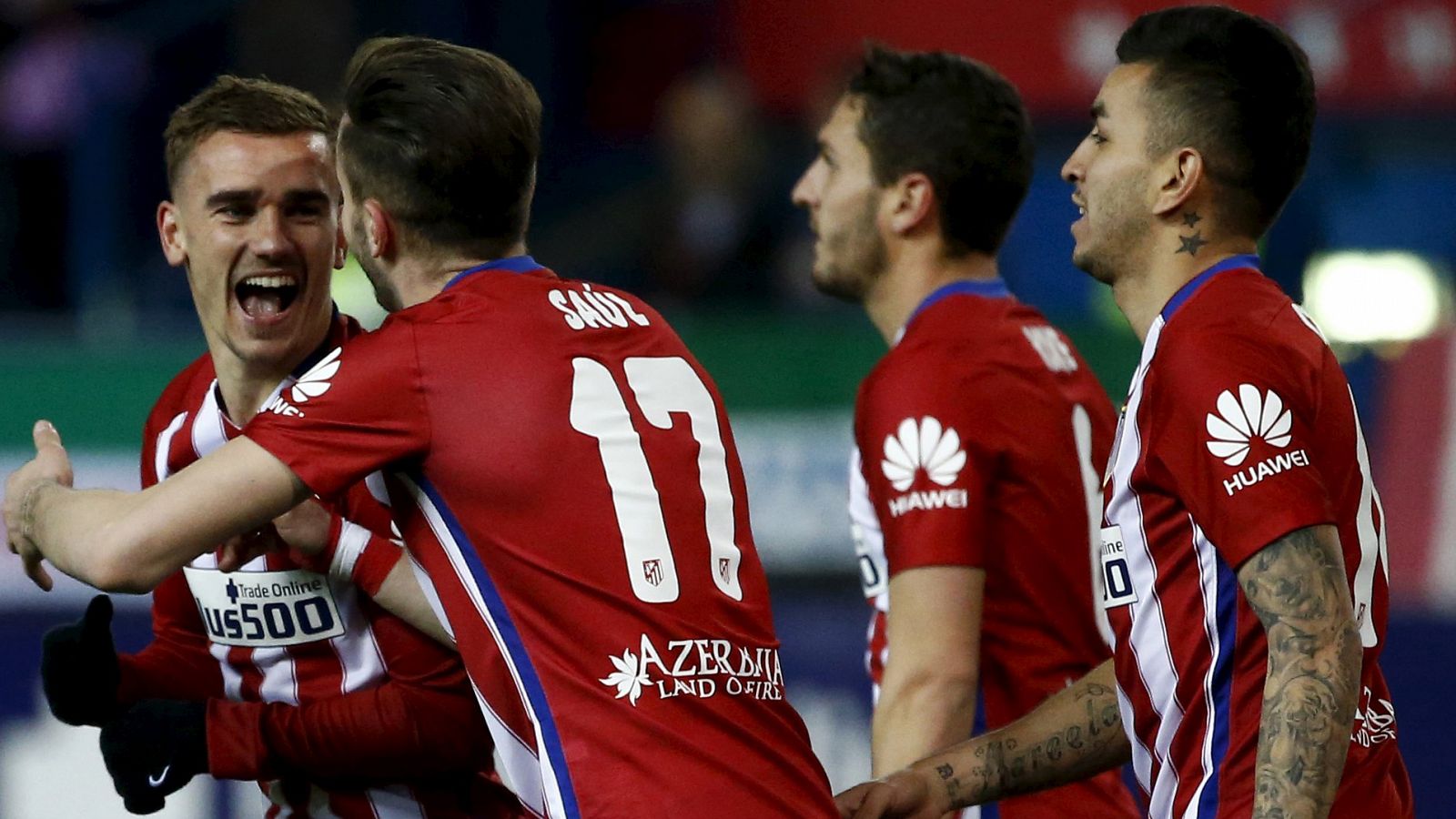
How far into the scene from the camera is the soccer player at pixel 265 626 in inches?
132

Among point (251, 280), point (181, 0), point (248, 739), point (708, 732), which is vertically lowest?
point (248, 739)

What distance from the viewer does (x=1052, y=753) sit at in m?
3.35

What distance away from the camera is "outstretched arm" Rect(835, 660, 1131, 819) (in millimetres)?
3318

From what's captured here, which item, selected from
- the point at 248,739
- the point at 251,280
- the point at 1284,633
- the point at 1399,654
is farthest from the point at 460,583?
the point at 1399,654

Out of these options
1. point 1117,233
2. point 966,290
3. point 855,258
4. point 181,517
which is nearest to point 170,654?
point 181,517

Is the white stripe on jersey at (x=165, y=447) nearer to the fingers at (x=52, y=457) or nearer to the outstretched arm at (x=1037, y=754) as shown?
the fingers at (x=52, y=457)

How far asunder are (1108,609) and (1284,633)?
1.53 feet

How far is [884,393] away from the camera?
3.88 m

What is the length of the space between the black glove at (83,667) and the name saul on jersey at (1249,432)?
1.94m

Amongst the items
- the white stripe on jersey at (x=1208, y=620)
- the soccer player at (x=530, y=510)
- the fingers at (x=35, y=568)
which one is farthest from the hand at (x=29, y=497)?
the white stripe on jersey at (x=1208, y=620)

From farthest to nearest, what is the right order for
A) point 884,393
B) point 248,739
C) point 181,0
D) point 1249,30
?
point 181,0 < point 884,393 < point 248,739 < point 1249,30

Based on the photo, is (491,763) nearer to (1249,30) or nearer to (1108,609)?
(1108,609)

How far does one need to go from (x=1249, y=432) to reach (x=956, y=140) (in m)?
1.70

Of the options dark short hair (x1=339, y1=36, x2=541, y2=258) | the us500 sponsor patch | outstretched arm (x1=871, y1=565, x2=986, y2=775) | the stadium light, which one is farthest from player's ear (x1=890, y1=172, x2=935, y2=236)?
the stadium light
